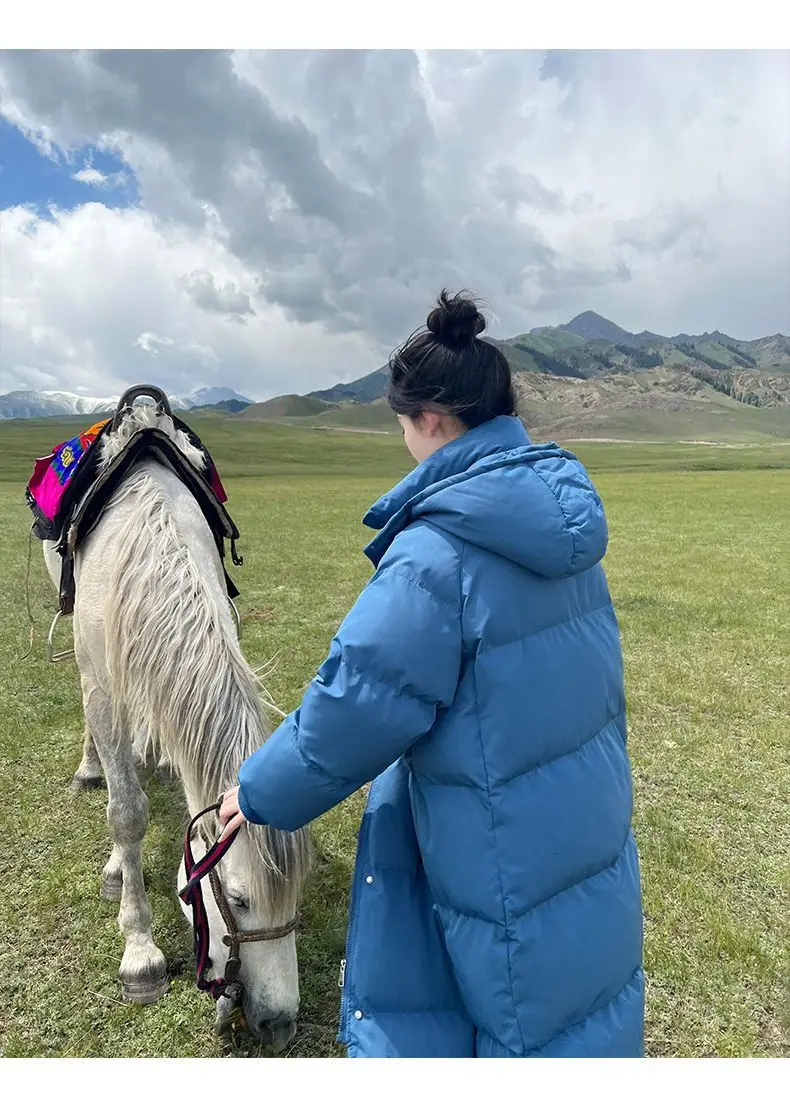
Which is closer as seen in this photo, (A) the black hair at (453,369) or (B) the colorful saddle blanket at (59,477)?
(A) the black hair at (453,369)

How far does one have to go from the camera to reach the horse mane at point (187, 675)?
2.00 m

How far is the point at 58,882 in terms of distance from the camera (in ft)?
11.6

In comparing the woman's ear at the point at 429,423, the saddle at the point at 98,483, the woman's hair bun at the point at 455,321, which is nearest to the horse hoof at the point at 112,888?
the saddle at the point at 98,483

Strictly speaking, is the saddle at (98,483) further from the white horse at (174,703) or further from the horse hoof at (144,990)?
the horse hoof at (144,990)

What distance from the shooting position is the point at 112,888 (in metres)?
3.42

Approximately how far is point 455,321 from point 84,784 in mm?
4280

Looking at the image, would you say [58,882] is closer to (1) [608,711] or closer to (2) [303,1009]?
(2) [303,1009]

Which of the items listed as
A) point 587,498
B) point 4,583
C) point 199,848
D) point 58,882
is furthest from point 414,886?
point 4,583

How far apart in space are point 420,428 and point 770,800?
416 cm

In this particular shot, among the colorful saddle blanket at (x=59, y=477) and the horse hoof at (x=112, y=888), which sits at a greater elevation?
the colorful saddle blanket at (x=59, y=477)

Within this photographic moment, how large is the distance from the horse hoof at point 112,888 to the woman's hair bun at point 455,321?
3.33m

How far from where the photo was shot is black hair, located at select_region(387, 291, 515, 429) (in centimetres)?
155

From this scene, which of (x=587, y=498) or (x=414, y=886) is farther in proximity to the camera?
(x=414, y=886)

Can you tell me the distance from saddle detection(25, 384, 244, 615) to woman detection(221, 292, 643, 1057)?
5.57 ft
